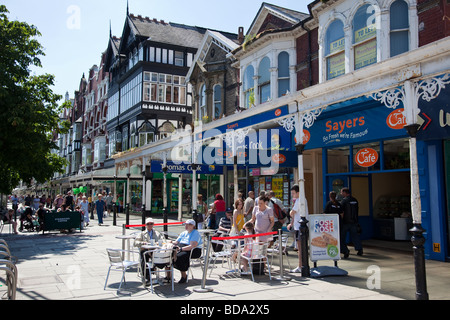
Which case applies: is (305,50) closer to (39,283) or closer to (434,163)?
(434,163)

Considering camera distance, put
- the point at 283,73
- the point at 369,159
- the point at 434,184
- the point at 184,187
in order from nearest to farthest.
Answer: the point at 434,184
the point at 369,159
the point at 283,73
the point at 184,187

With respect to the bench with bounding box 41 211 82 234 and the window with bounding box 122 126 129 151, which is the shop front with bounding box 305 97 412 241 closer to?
the bench with bounding box 41 211 82 234

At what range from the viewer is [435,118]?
8.61 meters

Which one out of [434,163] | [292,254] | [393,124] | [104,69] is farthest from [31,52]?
[104,69]

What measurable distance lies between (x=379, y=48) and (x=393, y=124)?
3.97m

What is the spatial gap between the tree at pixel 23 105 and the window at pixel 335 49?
39.0 feet

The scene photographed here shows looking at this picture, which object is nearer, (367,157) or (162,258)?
(162,258)

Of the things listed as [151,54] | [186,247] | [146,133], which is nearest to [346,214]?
[186,247]

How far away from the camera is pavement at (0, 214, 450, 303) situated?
645 centimetres

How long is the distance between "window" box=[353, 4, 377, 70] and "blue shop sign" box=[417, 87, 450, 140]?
12.2 feet

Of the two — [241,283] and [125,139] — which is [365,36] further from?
[125,139]

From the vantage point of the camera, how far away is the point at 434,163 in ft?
30.9

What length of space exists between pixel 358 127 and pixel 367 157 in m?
1.12

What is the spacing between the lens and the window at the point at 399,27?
1121 cm
